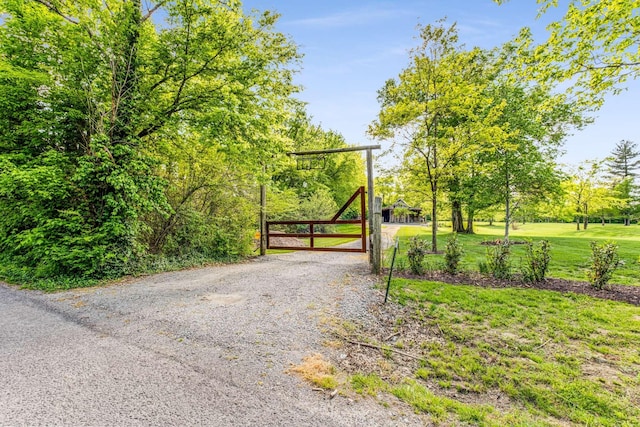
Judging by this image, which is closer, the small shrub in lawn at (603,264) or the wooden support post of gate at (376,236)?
the small shrub in lawn at (603,264)

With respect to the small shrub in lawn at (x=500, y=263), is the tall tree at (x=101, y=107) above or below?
above

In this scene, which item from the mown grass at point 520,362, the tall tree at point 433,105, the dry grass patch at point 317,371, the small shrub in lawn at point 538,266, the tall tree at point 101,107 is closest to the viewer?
the mown grass at point 520,362

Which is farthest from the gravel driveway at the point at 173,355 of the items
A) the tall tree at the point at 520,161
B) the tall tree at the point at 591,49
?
the tall tree at the point at 520,161

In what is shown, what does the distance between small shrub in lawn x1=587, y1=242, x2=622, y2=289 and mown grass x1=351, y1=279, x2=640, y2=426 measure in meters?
0.90

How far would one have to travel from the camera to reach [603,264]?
5629 millimetres

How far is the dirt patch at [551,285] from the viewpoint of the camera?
5302 millimetres

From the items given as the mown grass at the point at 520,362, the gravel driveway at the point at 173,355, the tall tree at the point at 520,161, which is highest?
the tall tree at the point at 520,161

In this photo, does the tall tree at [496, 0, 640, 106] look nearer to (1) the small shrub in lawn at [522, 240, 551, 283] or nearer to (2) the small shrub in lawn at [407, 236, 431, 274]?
(1) the small shrub in lawn at [522, 240, 551, 283]

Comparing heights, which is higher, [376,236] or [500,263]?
[376,236]

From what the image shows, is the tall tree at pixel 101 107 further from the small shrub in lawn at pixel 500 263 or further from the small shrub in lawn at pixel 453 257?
the small shrub in lawn at pixel 500 263

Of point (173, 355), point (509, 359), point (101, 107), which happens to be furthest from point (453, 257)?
point (101, 107)

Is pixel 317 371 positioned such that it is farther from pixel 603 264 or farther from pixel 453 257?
pixel 603 264

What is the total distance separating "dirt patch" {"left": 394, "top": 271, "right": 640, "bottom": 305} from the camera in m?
5.30

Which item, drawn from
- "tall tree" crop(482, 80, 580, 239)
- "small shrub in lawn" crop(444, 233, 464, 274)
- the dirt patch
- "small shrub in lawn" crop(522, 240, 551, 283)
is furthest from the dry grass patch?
"tall tree" crop(482, 80, 580, 239)
